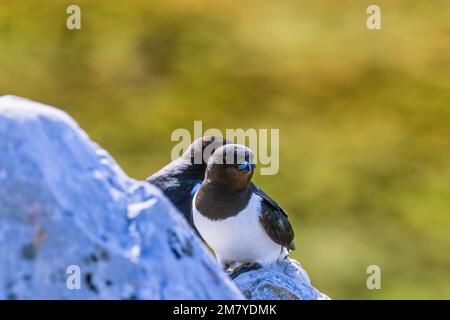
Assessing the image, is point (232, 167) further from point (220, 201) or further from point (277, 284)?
point (277, 284)

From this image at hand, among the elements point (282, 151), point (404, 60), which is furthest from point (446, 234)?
point (404, 60)

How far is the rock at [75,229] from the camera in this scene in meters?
4.85

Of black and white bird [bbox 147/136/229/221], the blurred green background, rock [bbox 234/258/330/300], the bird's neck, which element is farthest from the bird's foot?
the blurred green background

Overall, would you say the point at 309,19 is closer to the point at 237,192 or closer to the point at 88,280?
the point at 237,192

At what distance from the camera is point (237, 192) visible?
28.3ft

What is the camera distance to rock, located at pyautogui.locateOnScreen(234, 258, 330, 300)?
23.9 feet

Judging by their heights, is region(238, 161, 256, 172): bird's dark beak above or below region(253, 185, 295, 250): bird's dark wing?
above

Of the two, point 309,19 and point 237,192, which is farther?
point 309,19

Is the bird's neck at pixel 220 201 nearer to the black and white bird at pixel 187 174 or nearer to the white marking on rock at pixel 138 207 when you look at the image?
the black and white bird at pixel 187 174

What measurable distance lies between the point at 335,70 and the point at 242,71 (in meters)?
2.03

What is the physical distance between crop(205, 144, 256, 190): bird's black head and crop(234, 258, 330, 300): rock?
736 millimetres

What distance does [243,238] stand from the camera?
334 inches

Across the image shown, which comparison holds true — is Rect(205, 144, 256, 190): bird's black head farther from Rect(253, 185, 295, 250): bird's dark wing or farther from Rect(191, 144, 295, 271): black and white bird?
Rect(253, 185, 295, 250): bird's dark wing
